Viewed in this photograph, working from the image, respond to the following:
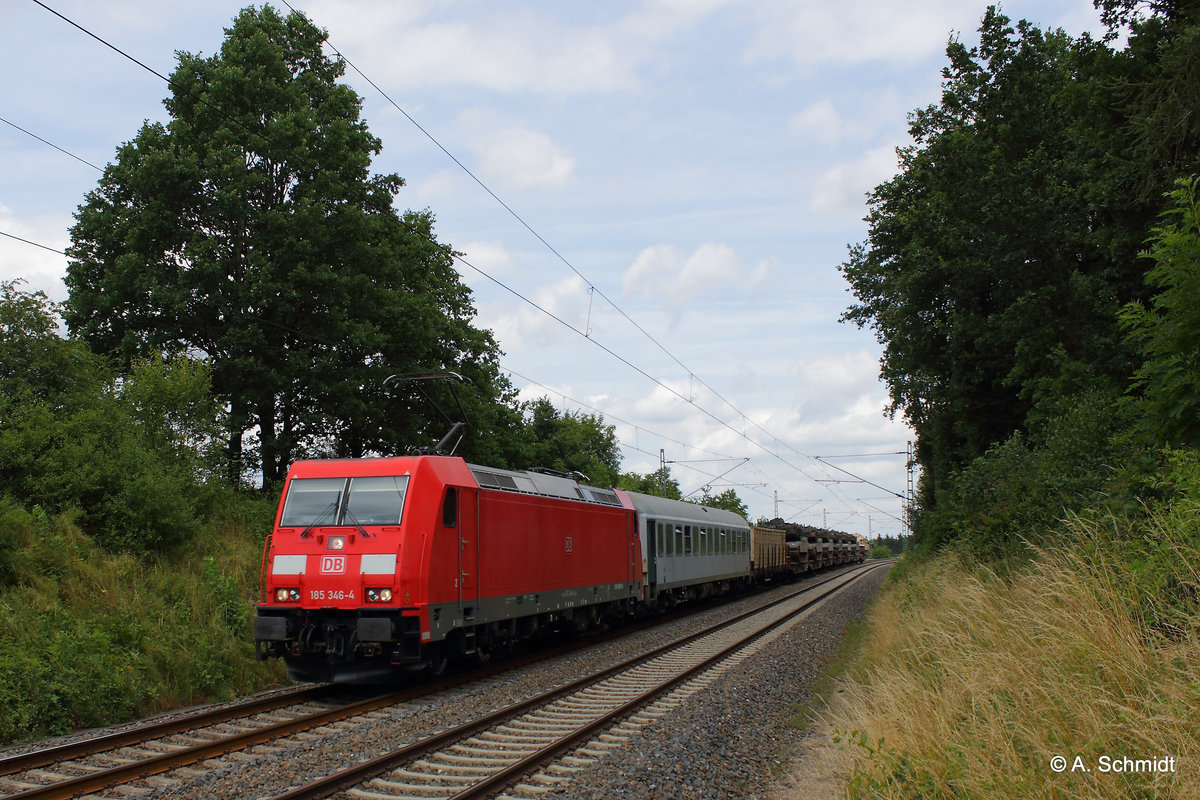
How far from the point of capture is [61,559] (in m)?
13.1

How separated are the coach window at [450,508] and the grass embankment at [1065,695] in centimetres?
576

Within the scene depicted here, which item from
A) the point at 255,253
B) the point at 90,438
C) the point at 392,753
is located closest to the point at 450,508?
the point at 392,753

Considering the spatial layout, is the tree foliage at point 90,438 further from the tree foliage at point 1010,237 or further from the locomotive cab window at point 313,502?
the tree foliage at point 1010,237

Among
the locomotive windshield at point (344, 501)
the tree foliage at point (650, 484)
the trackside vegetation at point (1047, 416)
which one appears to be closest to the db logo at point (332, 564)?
the locomotive windshield at point (344, 501)

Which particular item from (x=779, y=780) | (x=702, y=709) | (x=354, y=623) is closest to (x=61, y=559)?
(x=354, y=623)

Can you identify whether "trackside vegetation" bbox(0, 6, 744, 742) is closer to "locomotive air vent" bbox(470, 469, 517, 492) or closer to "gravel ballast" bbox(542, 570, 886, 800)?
"locomotive air vent" bbox(470, 469, 517, 492)

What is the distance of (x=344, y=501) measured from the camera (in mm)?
11961

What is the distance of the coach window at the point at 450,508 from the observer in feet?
39.4

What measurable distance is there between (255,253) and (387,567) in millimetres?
14331

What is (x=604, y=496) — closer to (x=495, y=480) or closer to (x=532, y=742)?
(x=495, y=480)

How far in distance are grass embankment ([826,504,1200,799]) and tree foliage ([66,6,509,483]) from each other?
61.5ft

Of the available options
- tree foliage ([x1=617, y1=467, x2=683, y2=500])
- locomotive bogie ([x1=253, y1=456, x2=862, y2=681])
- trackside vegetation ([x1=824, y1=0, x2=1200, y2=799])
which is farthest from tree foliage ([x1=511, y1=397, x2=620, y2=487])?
locomotive bogie ([x1=253, y1=456, x2=862, y2=681])

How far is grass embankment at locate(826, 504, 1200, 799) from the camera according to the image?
15.9 ft

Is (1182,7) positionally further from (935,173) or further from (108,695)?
(108,695)
